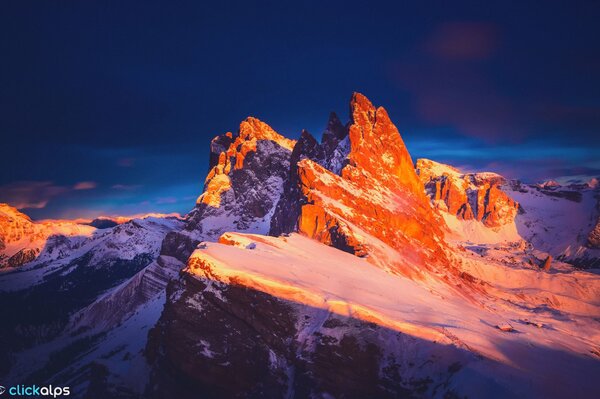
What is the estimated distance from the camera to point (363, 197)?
143m

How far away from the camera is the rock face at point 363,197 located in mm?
118125

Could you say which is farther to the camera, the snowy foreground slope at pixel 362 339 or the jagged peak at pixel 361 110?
the jagged peak at pixel 361 110

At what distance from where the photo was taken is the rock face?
118125 mm

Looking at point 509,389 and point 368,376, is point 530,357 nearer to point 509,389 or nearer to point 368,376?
point 509,389

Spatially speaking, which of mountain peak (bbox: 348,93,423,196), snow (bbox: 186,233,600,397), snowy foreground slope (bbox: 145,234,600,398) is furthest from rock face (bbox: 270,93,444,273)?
snowy foreground slope (bbox: 145,234,600,398)

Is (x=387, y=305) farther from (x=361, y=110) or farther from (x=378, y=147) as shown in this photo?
(x=361, y=110)

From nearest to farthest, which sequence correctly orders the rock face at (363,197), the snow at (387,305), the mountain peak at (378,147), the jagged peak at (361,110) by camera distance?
the snow at (387,305)
the rock face at (363,197)
the mountain peak at (378,147)
the jagged peak at (361,110)

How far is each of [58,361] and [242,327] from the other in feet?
475

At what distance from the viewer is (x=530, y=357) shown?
54562 millimetres

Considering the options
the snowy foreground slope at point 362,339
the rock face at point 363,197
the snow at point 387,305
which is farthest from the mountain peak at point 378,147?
the snowy foreground slope at point 362,339

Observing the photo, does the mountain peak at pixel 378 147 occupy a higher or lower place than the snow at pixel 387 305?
higher

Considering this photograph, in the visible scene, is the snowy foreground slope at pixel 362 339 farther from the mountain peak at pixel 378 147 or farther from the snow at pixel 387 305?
the mountain peak at pixel 378 147

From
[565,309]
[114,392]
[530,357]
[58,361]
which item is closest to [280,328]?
[530,357]

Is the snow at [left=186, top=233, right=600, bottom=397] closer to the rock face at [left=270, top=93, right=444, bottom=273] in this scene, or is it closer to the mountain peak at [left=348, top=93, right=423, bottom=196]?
the rock face at [left=270, top=93, right=444, bottom=273]
